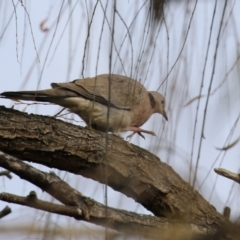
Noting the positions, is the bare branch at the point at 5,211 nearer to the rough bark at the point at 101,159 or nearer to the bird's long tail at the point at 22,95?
the rough bark at the point at 101,159

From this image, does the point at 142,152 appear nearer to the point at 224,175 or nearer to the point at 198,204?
the point at 198,204

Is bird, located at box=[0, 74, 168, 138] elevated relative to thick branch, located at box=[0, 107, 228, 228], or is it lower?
elevated

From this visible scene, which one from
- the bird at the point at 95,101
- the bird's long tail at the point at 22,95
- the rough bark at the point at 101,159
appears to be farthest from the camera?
the bird at the point at 95,101

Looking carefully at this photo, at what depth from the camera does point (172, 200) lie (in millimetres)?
2893

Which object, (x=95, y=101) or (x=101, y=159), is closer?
(x=101, y=159)

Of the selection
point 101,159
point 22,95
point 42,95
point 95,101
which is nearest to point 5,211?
point 101,159

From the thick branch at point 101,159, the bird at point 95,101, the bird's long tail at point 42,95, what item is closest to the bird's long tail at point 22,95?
the bird's long tail at point 42,95

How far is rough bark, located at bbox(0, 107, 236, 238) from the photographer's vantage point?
8.54ft

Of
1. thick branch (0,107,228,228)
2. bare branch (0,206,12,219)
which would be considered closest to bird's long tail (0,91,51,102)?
thick branch (0,107,228,228)

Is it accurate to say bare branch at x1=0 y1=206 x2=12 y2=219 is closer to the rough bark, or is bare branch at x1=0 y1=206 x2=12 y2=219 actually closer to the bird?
the rough bark

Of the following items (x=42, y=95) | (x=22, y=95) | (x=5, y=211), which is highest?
(x=42, y=95)

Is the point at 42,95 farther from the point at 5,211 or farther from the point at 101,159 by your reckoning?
the point at 5,211

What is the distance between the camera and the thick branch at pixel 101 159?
2605mm

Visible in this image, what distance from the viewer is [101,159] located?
274cm
